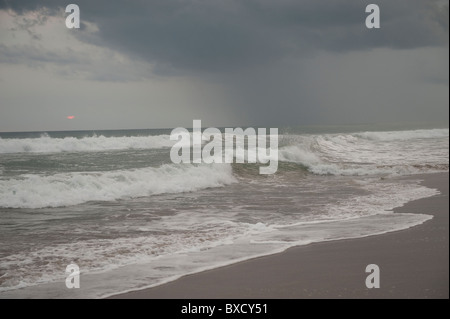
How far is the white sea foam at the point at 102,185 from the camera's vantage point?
12414 millimetres

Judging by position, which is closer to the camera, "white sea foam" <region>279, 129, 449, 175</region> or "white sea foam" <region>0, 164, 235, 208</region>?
"white sea foam" <region>0, 164, 235, 208</region>

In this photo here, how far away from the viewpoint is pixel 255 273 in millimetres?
5375

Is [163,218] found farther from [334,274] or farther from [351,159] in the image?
[351,159]

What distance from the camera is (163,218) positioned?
990cm

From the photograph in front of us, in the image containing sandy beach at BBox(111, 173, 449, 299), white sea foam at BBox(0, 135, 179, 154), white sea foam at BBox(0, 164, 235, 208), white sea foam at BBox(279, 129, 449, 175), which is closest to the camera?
sandy beach at BBox(111, 173, 449, 299)

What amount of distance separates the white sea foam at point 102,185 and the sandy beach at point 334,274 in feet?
27.5

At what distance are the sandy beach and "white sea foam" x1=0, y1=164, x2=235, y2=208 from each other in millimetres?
8367

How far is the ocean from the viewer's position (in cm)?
586

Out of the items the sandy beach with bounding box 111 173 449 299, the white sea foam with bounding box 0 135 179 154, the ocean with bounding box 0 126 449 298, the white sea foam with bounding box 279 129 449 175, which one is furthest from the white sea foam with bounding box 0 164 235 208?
the white sea foam with bounding box 0 135 179 154

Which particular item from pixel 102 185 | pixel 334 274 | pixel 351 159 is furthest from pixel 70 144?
pixel 334 274

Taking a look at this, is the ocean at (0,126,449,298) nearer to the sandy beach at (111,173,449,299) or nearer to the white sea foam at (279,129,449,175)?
the white sea foam at (279,129,449,175)

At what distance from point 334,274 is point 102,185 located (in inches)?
431

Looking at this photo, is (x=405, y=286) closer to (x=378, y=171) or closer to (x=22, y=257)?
(x=22, y=257)
